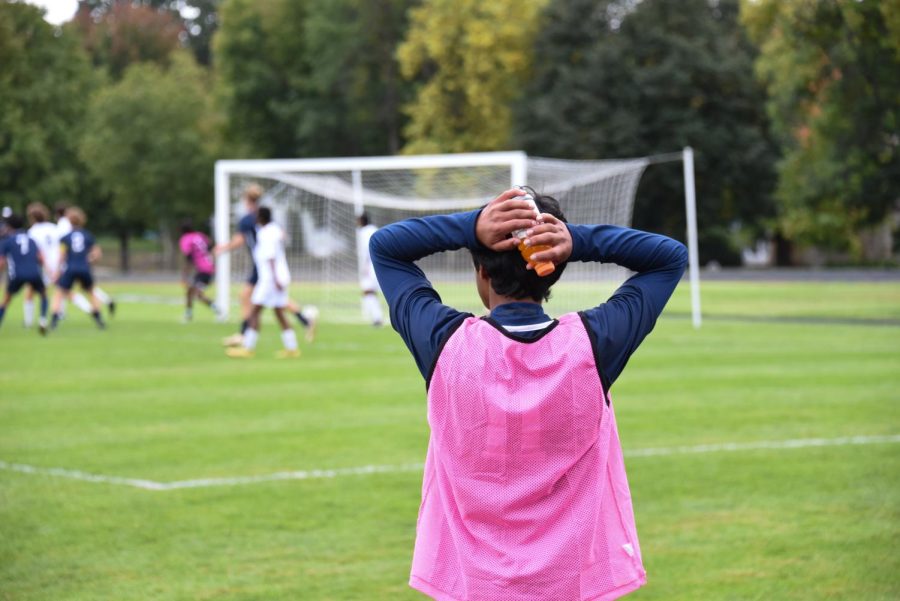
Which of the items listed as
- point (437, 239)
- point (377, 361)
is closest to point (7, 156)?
point (377, 361)

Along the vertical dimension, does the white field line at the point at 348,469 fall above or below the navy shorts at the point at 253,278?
below

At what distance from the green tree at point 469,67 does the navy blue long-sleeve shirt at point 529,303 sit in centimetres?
5940

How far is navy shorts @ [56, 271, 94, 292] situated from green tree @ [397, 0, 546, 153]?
3836 cm

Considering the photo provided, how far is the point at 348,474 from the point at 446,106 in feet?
182

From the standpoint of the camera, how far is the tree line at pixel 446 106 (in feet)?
194

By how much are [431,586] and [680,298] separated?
37921 mm

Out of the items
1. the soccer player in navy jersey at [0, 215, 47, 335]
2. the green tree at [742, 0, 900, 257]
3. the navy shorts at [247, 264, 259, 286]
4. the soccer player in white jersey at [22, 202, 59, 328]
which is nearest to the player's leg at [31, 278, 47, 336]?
the soccer player in navy jersey at [0, 215, 47, 335]

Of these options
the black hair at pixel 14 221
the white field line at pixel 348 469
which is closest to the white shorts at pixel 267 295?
the black hair at pixel 14 221

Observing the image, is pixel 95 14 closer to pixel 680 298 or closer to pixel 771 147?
pixel 771 147

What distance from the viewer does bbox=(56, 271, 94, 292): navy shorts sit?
981 inches

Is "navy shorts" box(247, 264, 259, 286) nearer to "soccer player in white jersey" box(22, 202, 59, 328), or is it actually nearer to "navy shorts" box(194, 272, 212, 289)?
"soccer player in white jersey" box(22, 202, 59, 328)

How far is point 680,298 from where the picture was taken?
4069 centimetres

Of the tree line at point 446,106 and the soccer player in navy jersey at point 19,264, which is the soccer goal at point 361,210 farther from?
the tree line at point 446,106

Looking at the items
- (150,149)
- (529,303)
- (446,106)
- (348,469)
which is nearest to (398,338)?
(348,469)
